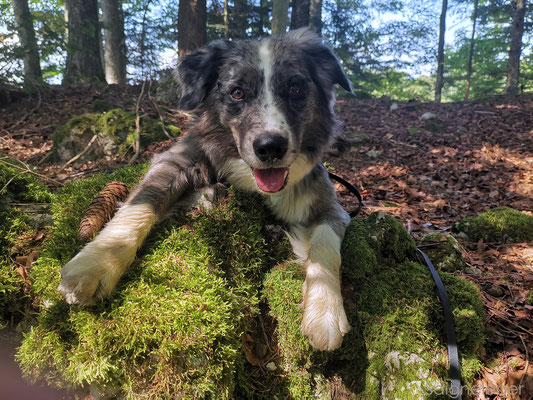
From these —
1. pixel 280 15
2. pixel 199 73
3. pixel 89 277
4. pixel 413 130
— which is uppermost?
pixel 280 15

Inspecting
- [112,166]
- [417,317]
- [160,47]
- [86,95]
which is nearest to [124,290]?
[417,317]

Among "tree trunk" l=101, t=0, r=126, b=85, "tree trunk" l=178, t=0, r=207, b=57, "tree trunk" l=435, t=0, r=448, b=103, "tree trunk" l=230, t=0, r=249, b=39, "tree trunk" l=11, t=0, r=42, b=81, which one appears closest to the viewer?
"tree trunk" l=11, t=0, r=42, b=81

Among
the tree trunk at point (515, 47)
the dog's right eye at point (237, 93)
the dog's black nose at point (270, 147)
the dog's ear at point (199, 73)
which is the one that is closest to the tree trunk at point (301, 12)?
the dog's ear at point (199, 73)

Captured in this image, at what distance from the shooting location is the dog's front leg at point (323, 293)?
6.50 feet

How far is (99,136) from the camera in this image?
22.0 feet

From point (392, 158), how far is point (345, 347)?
7.07 m

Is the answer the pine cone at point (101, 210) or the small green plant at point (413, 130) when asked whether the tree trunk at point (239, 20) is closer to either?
the small green plant at point (413, 130)

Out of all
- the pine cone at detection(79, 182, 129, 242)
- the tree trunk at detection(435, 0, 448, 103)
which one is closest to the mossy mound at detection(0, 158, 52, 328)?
the pine cone at detection(79, 182, 129, 242)

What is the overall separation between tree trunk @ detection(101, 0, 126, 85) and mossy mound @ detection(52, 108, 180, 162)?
6.43 m

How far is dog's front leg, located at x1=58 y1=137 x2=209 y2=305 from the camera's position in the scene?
1941 mm

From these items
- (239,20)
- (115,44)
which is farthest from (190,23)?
(239,20)

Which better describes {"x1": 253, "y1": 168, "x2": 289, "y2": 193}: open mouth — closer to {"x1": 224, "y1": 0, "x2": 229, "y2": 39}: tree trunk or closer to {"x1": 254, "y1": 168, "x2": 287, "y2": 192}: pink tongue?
{"x1": 254, "y1": 168, "x2": 287, "y2": 192}: pink tongue

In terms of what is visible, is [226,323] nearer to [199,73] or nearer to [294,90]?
[294,90]

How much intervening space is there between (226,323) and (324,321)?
24.6 inches
